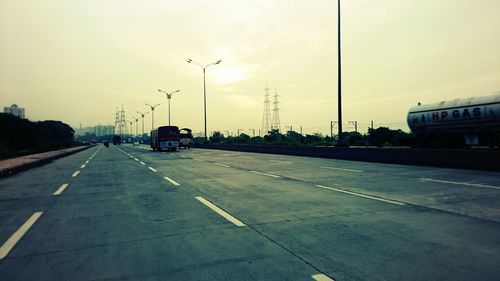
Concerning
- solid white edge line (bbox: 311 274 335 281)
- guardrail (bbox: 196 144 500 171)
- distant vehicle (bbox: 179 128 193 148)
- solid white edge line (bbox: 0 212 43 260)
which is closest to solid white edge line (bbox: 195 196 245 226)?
solid white edge line (bbox: 311 274 335 281)

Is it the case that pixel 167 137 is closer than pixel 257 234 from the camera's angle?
No

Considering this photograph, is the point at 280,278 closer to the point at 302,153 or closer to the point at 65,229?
the point at 65,229

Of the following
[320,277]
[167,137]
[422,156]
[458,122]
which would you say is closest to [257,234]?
[320,277]

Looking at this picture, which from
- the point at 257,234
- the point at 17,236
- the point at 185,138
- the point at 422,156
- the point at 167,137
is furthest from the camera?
the point at 185,138

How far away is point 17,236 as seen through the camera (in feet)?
16.5

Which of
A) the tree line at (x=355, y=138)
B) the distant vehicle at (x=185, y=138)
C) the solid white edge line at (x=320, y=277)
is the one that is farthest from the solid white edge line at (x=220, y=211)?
the distant vehicle at (x=185, y=138)

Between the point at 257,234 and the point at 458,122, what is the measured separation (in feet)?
78.9

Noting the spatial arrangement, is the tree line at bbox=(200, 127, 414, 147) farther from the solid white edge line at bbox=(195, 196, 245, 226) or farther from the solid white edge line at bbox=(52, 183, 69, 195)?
the solid white edge line at bbox=(52, 183, 69, 195)

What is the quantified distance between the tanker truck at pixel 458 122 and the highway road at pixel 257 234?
1594cm

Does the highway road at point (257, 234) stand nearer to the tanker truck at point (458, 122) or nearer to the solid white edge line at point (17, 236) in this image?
the solid white edge line at point (17, 236)

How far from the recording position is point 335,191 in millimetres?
8625

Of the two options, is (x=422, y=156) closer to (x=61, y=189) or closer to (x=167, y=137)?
(x=61, y=189)

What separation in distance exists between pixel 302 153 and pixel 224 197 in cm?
1834

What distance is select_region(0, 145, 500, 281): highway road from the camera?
3570 millimetres
